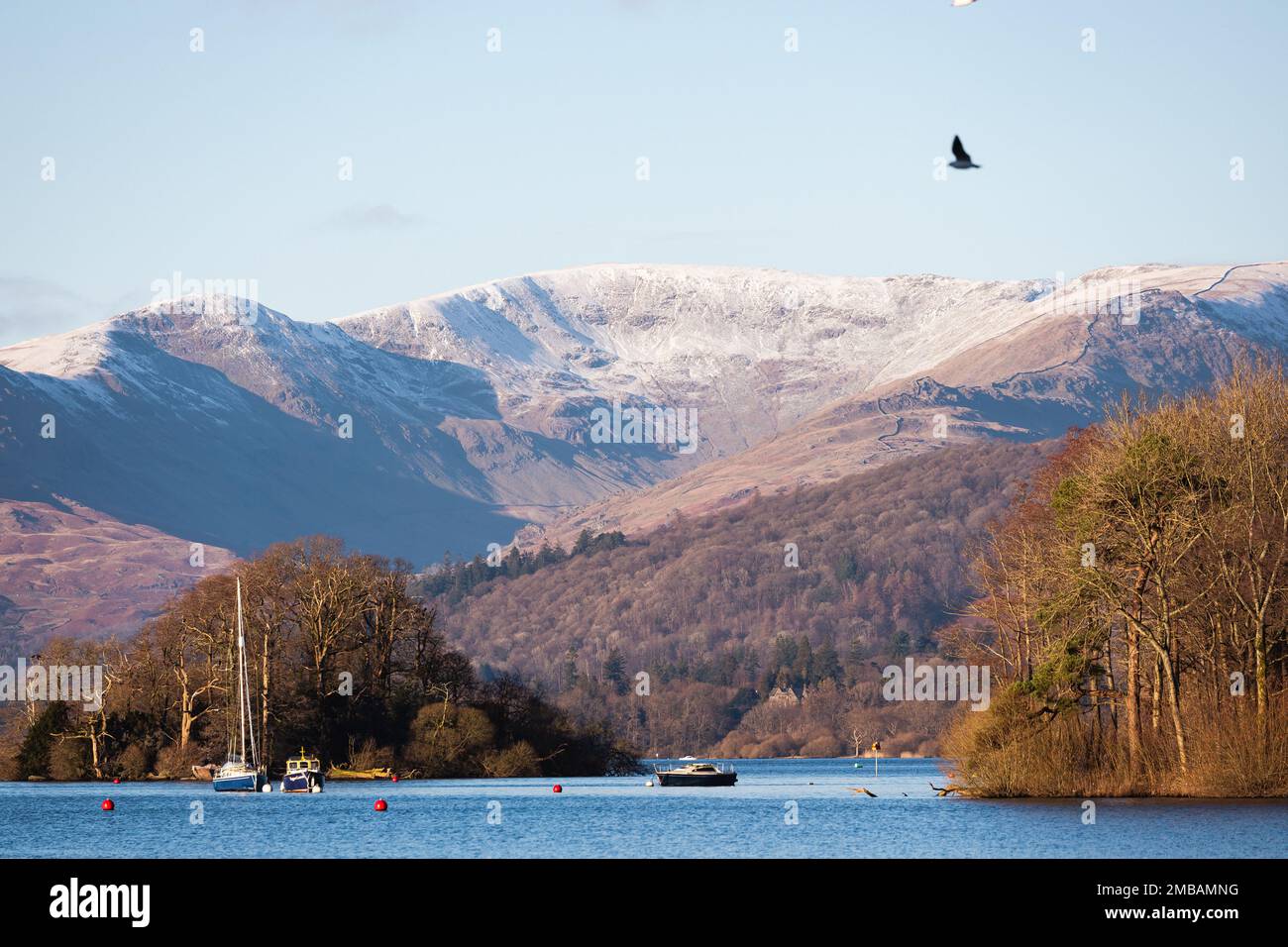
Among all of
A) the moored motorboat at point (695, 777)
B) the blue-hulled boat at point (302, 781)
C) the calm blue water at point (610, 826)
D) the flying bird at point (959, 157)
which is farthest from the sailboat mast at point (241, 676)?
the flying bird at point (959, 157)

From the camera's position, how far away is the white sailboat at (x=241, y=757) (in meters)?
112

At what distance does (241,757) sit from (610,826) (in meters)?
44.1

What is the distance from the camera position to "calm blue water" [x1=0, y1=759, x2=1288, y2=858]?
199 feet

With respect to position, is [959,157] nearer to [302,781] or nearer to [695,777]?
[302,781]

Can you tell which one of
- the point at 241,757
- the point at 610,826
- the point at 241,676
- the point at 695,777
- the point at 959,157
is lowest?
the point at 695,777

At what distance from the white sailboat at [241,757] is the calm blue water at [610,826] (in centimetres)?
172

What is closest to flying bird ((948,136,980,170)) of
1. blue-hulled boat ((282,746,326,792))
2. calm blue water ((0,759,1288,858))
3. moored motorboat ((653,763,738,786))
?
calm blue water ((0,759,1288,858))

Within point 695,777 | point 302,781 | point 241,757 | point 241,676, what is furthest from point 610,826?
point 695,777

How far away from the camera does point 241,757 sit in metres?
117

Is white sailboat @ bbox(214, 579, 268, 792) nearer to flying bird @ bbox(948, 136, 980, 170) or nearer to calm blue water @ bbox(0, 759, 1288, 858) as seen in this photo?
calm blue water @ bbox(0, 759, 1288, 858)

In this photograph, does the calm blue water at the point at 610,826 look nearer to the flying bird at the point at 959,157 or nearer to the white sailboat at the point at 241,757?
the white sailboat at the point at 241,757
